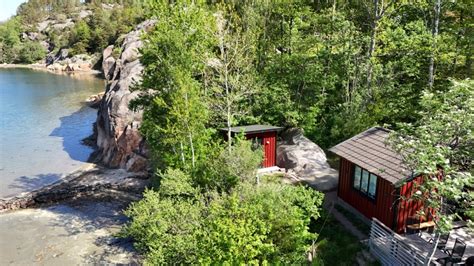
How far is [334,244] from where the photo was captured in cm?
1647

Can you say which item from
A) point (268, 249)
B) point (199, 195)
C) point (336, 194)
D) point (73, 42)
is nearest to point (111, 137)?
point (199, 195)

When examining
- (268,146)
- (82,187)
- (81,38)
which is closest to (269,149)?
(268,146)

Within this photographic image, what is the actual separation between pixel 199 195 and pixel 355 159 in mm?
8025

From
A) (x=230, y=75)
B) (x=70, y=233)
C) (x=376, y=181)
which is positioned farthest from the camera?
(x=230, y=75)

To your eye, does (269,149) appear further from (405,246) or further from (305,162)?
(405,246)

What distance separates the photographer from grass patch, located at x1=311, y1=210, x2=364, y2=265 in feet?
51.7

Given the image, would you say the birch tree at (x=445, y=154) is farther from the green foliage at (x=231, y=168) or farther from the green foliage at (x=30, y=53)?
the green foliage at (x=30, y=53)

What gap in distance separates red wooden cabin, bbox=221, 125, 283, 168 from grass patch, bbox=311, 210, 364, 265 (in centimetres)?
790

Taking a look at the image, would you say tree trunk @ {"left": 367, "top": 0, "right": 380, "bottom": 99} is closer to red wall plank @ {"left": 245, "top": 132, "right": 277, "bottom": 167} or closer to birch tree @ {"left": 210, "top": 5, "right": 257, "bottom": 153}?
red wall plank @ {"left": 245, "top": 132, "right": 277, "bottom": 167}

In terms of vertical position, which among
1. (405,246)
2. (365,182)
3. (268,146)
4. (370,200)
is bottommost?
(405,246)

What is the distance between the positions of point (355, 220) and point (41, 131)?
144 ft

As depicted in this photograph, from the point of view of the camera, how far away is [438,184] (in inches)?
386

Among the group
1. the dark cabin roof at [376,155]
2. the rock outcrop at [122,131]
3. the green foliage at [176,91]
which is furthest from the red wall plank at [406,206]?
the rock outcrop at [122,131]

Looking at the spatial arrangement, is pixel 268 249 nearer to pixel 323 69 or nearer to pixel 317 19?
pixel 323 69
